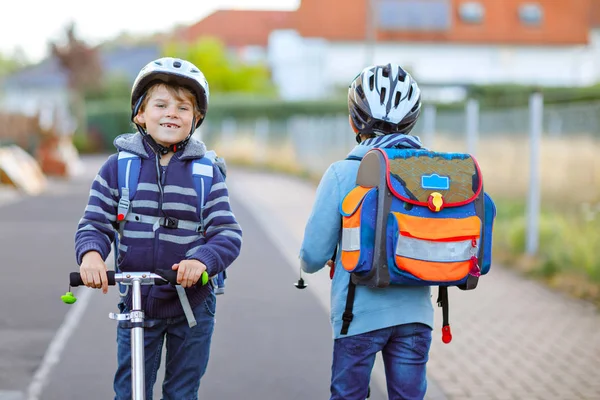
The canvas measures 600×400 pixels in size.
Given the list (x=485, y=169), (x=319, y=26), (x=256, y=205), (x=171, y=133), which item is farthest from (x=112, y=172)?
(x=319, y=26)

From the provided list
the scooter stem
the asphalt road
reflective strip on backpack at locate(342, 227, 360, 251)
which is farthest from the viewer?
the asphalt road

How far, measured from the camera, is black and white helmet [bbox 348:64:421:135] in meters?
3.73

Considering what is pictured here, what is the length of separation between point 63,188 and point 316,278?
14.6 m

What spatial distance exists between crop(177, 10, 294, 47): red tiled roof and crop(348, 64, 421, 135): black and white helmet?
9723 cm

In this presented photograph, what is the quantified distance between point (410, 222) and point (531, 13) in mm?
68714

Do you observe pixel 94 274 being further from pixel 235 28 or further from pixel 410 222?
pixel 235 28

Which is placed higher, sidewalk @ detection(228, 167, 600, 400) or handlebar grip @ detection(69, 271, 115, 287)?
handlebar grip @ detection(69, 271, 115, 287)

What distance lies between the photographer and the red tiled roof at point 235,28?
10150 centimetres

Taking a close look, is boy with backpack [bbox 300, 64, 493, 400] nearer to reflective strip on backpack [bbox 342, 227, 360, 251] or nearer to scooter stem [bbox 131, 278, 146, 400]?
reflective strip on backpack [bbox 342, 227, 360, 251]

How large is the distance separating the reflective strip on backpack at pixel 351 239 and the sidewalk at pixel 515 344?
94.0 inches

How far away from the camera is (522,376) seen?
620cm

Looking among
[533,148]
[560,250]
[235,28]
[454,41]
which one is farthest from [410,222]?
[235,28]

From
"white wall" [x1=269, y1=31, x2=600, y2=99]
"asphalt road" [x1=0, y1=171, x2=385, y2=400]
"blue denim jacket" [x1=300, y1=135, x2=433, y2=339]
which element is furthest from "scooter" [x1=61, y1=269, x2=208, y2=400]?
"white wall" [x1=269, y1=31, x2=600, y2=99]

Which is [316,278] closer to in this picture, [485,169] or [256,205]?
[485,169]
